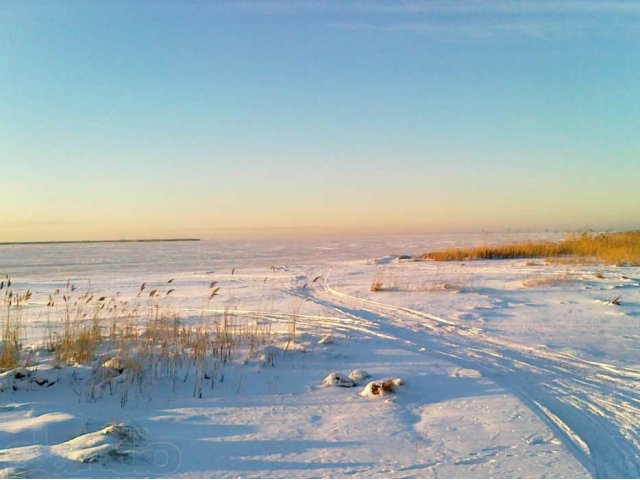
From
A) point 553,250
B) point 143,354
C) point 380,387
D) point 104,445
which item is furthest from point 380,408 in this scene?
point 553,250

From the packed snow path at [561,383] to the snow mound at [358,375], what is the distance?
1.60 metres

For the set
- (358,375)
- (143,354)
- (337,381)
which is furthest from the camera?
(143,354)

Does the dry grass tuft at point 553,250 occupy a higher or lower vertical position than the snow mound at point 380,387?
higher

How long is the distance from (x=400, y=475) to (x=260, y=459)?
116 centimetres

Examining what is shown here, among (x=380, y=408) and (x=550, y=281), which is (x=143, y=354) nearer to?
(x=380, y=408)

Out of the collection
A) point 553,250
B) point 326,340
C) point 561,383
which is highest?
point 553,250

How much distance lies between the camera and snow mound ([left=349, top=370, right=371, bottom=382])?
591 centimetres

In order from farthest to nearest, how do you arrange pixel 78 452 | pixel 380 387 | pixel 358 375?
pixel 358 375
pixel 380 387
pixel 78 452

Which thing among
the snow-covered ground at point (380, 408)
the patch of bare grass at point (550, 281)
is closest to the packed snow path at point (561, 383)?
the snow-covered ground at point (380, 408)

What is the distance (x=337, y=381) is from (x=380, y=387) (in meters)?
0.62

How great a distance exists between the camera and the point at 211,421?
470cm

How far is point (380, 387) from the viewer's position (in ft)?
17.8

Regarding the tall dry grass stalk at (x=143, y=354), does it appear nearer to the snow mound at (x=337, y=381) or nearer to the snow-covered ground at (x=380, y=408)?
the snow-covered ground at (x=380, y=408)

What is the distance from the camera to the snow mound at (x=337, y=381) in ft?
18.9
